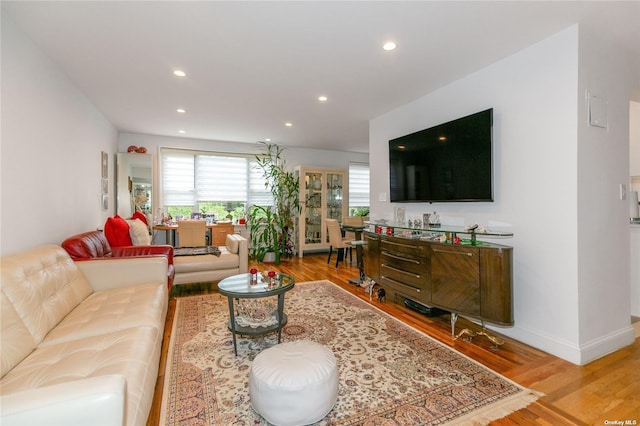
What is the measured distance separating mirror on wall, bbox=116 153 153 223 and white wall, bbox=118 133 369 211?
0.22 m

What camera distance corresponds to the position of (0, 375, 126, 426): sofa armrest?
32.3 inches

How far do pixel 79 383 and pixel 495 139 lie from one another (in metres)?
3.31

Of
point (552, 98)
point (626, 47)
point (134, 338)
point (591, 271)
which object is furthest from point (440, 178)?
point (134, 338)

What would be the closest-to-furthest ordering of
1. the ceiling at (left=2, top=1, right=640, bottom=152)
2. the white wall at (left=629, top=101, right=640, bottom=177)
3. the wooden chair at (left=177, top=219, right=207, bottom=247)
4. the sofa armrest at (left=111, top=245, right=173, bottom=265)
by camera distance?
the ceiling at (left=2, top=1, right=640, bottom=152) → the sofa armrest at (left=111, top=245, right=173, bottom=265) → the white wall at (left=629, top=101, right=640, bottom=177) → the wooden chair at (left=177, top=219, right=207, bottom=247)

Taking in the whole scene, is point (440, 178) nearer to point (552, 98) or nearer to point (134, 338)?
point (552, 98)

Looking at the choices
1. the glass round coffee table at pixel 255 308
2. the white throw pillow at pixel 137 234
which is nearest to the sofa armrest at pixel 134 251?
the white throw pillow at pixel 137 234

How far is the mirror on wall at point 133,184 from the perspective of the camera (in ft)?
16.8

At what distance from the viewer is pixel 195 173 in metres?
6.18

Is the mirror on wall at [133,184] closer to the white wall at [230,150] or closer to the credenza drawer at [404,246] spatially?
the white wall at [230,150]

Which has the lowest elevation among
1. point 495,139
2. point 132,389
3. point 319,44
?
point 132,389

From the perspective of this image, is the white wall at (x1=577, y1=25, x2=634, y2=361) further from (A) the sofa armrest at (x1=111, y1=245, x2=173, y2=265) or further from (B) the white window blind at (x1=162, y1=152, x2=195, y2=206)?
(B) the white window blind at (x1=162, y1=152, x2=195, y2=206)

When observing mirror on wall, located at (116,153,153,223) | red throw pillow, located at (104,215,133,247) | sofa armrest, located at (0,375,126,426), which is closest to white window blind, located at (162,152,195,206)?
mirror on wall, located at (116,153,153,223)

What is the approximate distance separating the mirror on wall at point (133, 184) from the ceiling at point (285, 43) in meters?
1.41

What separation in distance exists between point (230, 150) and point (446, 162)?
4.65 meters
